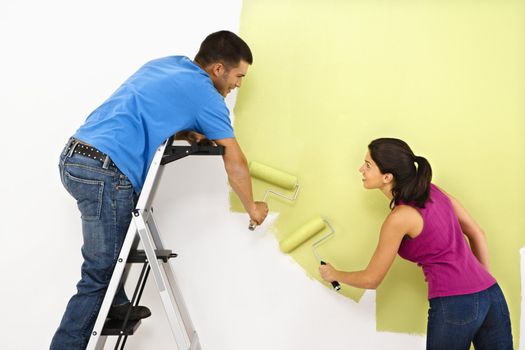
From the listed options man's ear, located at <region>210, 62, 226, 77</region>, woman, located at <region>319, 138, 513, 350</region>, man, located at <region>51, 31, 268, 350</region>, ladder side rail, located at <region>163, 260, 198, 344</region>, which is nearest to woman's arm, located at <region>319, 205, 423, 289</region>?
woman, located at <region>319, 138, 513, 350</region>

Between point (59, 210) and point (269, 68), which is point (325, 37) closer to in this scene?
point (269, 68)

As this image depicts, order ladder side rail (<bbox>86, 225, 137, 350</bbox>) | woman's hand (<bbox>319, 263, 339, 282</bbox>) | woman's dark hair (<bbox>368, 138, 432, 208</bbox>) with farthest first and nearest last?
woman's hand (<bbox>319, 263, 339, 282</bbox>)
woman's dark hair (<bbox>368, 138, 432, 208</bbox>)
ladder side rail (<bbox>86, 225, 137, 350</bbox>)

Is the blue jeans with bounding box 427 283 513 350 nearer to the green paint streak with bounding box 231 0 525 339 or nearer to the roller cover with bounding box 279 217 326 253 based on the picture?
the green paint streak with bounding box 231 0 525 339

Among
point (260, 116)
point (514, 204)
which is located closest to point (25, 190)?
point (260, 116)

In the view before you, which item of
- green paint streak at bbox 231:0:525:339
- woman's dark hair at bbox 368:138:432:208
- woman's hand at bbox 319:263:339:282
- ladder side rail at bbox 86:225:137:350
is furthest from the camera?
green paint streak at bbox 231:0:525:339

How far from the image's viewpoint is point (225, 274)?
176 cm

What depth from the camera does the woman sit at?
1.37 metres

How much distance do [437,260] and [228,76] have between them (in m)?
0.90

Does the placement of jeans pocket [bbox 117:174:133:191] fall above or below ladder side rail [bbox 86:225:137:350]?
above

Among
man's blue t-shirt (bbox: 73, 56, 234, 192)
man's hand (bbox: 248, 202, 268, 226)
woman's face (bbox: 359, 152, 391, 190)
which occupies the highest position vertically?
man's blue t-shirt (bbox: 73, 56, 234, 192)

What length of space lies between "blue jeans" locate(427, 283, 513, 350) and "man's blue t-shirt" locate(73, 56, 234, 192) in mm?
855

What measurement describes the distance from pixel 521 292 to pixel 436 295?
1.51 feet

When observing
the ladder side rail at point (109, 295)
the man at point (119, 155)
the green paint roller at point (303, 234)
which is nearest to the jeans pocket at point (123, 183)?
the man at point (119, 155)

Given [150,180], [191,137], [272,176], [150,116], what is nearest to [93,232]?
[150,180]
